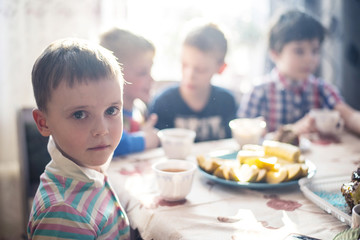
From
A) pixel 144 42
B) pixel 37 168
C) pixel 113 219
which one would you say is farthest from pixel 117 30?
pixel 113 219

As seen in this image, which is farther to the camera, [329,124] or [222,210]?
[329,124]

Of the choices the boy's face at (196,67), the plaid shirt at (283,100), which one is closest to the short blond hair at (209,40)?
the boy's face at (196,67)

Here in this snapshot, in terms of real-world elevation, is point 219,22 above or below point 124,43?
above

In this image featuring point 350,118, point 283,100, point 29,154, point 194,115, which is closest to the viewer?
point 350,118

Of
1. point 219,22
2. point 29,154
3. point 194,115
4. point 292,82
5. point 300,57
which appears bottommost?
point 29,154

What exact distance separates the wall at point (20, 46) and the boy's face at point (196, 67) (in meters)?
0.53

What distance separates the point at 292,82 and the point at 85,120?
1478mm

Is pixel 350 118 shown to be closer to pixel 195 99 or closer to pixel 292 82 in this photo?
pixel 292 82

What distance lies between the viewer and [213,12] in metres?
2.76

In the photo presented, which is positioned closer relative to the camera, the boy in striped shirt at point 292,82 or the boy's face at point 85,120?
the boy's face at point 85,120

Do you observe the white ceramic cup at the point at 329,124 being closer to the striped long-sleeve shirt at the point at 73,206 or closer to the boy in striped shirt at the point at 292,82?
the boy in striped shirt at the point at 292,82

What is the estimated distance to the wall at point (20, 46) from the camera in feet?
6.76

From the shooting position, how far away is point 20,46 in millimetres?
2088

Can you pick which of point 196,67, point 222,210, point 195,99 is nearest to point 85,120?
point 222,210
